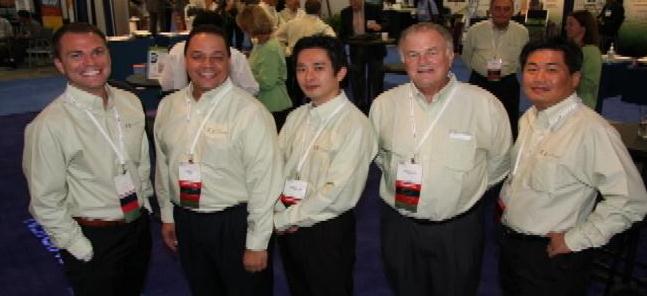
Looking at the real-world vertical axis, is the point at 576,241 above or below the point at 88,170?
below

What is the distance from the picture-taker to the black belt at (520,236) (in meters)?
2.01

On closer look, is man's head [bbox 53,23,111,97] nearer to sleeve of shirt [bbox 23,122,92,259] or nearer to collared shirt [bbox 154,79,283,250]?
sleeve of shirt [bbox 23,122,92,259]

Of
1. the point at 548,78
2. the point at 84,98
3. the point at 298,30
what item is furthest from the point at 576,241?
the point at 298,30

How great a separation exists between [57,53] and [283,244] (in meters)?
1.10

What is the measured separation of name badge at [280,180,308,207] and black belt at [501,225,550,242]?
2.59 ft

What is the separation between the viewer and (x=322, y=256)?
211 cm

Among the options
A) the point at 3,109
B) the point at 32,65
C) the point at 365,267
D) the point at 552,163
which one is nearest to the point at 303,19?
the point at 365,267

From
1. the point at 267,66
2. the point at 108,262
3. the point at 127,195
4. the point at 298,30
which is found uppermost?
the point at 298,30

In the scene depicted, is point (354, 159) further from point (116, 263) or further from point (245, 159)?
point (116, 263)

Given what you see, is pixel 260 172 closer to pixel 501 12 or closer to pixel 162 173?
pixel 162 173

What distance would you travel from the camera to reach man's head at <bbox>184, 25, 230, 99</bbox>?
2029mm

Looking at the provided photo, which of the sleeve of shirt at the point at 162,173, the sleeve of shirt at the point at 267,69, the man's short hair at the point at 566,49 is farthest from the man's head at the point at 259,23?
the man's short hair at the point at 566,49

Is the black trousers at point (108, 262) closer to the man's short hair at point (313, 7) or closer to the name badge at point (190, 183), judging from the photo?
the name badge at point (190, 183)

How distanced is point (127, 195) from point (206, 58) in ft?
1.98
